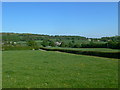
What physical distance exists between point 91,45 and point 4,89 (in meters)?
74.7

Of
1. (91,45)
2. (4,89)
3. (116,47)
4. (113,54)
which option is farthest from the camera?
(91,45)

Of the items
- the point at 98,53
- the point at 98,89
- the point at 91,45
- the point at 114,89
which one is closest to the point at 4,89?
the point at 98,89

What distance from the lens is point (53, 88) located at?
7.23m

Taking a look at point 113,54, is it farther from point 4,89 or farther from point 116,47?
point 4,89

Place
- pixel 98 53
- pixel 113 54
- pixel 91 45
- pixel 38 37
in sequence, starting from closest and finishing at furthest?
pixel 113 54, pixel 98 53, pixel 91 45, pixel 38 37

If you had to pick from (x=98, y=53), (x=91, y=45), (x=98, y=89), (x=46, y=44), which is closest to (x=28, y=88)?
(x=98, y=89)

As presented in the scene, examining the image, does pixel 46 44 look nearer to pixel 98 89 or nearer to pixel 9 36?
pixel 9 36

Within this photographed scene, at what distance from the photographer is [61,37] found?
5428 inches

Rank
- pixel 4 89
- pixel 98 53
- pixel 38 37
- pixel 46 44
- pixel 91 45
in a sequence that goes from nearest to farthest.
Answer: pixel 4 89 < pixel 98 53 < pixel 91 45 < pixel 46 44 < pixel 38 37

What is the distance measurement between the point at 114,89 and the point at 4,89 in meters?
3.33

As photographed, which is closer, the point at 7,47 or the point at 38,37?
the point at 7,47

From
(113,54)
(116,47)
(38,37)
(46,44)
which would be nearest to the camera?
(113,54)

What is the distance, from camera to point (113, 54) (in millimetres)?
36500

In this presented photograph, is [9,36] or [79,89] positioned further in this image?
[9,36]
